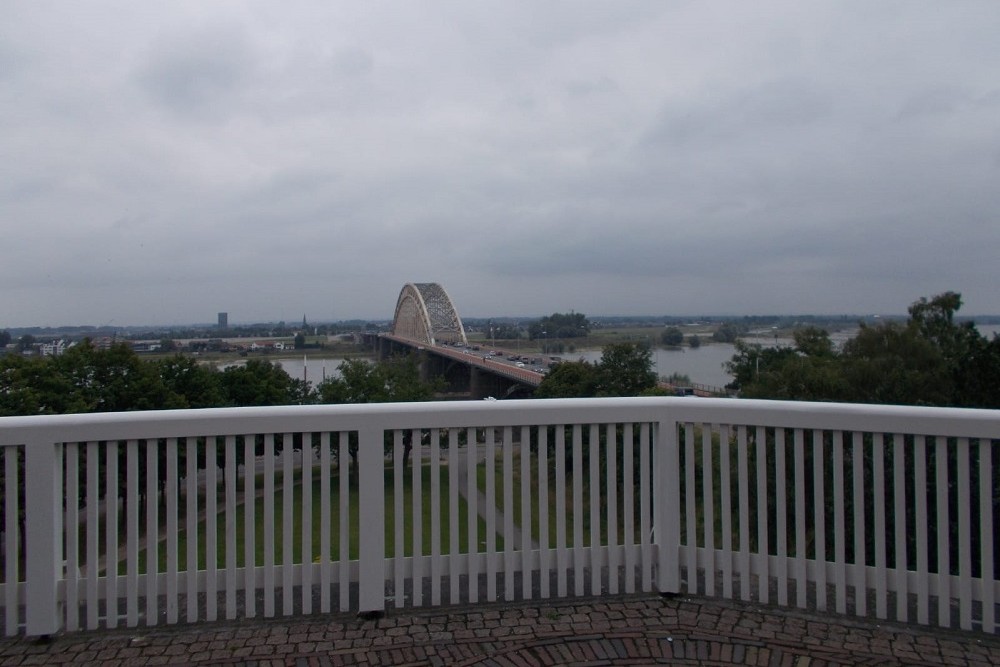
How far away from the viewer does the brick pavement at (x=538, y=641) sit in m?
2.32

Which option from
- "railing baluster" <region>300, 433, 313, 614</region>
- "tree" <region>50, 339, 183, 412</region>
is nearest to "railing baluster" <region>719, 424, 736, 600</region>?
"railing baluster" <region>300, 433, 313, 614</region>

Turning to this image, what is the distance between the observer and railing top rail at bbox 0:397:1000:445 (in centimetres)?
242

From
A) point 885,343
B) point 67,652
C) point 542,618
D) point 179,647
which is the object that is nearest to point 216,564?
point 179,647

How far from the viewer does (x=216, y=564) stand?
2.61m

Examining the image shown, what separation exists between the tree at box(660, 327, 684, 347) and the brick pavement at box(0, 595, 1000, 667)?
755cm

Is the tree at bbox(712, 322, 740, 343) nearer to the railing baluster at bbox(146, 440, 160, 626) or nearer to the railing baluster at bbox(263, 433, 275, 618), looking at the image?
the railing baluster at bbox(263, 433, 275, 618)

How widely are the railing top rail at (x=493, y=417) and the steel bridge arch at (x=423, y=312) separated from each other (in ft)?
140

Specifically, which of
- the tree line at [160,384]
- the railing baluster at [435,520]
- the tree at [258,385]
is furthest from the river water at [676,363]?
the railing baluster at [435,520]

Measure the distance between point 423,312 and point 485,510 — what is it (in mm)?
52897

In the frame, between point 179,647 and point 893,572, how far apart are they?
2.76m

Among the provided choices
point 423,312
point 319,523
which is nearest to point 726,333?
point 319,523

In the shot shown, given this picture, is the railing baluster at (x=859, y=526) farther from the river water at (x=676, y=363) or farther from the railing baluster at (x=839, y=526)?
the river water at (x=676, y=363)

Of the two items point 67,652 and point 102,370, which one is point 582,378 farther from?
point 102,370

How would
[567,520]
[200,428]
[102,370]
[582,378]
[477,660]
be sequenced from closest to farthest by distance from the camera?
[477,660], [200,428], [567,520], [582,378], [102,370]
